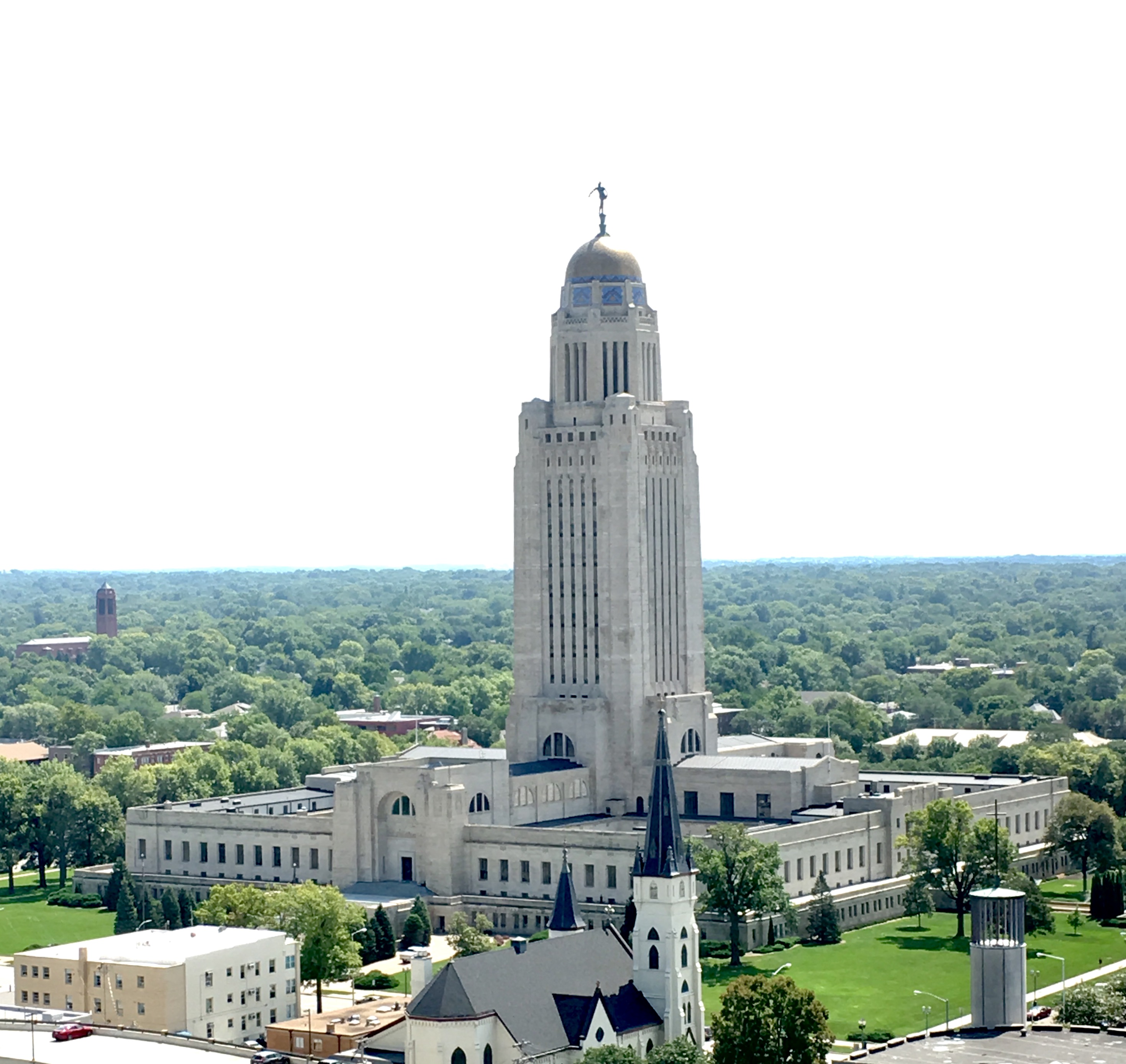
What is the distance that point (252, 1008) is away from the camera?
103 metres

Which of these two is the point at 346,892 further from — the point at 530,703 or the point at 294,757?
the point at 294,757

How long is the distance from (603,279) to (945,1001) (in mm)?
56801

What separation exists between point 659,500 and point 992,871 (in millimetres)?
33539

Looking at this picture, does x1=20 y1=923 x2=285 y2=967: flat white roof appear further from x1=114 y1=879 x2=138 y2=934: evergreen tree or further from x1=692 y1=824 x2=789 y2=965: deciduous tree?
x1=692 y1=824 x2=789 y2=965: deciduous tree

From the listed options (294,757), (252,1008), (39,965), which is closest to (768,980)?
(252,1008)

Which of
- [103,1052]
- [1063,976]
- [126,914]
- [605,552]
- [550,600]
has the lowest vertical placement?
[1063,976]

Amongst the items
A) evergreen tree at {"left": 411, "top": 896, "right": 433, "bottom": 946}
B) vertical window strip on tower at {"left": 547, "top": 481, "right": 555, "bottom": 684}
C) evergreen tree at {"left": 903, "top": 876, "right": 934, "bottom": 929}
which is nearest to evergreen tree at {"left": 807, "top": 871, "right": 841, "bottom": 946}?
evergreen tree at {"left": 903, "top": 876, "right": 934, "bottom": 929}

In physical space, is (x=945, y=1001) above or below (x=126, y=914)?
below

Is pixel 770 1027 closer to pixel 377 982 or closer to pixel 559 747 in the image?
pixel 377 982

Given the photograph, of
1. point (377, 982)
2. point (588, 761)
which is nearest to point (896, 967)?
point (377, 982)

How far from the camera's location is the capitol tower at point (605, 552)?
479ft

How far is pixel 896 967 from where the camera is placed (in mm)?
115375

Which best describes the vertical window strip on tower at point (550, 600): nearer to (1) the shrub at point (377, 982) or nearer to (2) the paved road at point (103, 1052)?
(1) the shrub at point (377, 982)

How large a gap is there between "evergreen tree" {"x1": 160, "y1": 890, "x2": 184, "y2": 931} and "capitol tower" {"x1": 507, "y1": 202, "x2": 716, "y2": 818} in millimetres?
26811
